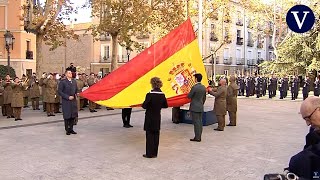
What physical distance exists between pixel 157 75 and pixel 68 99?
261 cm

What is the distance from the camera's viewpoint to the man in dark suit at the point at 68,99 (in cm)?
1094

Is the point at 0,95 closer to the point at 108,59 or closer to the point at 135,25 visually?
the point at 135,25

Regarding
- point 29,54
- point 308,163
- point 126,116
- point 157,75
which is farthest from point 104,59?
point 308,163

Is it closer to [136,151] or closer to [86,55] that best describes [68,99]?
[136,151]

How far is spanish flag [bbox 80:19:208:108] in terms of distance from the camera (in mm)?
10500

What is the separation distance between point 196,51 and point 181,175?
5.77 metres

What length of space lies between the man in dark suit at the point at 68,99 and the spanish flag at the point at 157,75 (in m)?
0.49

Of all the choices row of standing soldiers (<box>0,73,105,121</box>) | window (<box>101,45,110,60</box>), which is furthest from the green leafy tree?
window (<box>101,45,110,60</box>)

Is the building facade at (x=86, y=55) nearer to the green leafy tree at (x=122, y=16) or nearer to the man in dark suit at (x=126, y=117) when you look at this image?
the green leafy tree at (x=122, y=16)

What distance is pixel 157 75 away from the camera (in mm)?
11000

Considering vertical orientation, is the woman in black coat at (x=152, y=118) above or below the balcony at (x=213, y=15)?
below

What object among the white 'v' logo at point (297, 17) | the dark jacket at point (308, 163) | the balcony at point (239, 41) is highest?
the balcony at point (239, 41)

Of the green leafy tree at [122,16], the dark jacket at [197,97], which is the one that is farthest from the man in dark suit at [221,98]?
the green leafy tree at [122,16]

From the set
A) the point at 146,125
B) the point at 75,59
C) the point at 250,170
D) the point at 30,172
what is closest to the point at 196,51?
the point at 146,125
